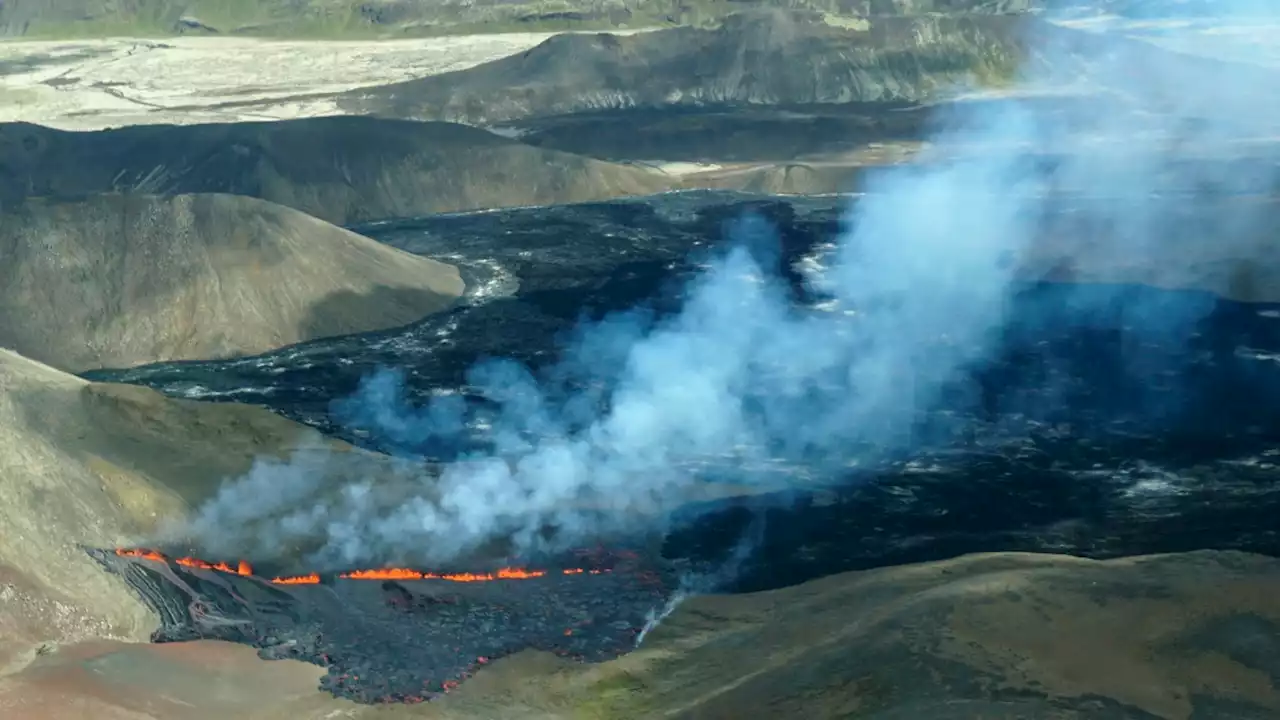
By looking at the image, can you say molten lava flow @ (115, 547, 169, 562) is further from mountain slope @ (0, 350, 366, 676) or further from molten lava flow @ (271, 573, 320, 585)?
molten lava flow @ (271, 573, 320, 585)

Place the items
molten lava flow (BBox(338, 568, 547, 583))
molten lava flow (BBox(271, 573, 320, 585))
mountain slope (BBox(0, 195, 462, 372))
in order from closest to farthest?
molten lava flow (BBox(271, 573, 320, 585)) < molten lava flow (BBox(338, 568, 547, 583)) < mountain slope (BBox(0, 195, 462, 372))

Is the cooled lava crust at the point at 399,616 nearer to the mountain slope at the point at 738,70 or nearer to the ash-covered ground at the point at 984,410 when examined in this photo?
the ash-covered ground at the point at 984,410

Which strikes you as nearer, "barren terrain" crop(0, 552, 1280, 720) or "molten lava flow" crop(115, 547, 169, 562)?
"barren terrain" crop(0, 552, 1280, 720)

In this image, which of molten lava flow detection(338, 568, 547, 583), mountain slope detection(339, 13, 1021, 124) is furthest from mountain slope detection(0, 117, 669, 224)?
molten lava flow detection(338, 568, 547, 583)

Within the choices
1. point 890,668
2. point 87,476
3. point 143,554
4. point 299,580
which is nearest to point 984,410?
point 890,668

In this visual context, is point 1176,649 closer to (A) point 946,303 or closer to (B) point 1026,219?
(A) point 946,303

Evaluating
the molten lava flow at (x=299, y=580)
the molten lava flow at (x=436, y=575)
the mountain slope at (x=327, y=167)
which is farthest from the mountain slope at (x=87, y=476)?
the mountain slope at (x=327, y=167)

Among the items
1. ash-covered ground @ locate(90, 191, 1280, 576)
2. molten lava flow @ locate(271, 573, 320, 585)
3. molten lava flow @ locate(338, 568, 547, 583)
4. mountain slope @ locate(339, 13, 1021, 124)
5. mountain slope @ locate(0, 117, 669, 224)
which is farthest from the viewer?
mountain slope @ locate(339, 13, 1021, 124)
